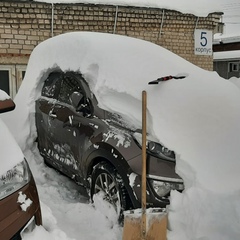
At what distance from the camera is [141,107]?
11.1 feet

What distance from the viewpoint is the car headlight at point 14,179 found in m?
2.36

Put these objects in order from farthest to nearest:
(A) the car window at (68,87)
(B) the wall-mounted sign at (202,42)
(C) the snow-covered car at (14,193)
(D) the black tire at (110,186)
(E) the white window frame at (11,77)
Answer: (B) the wall-mounted sign at (202,42) < (E) the white window frame at (11,77) < (A) the car window at (68,87) < (D) the black tire at (110,186) < (C) the snow-covered car at (14,193)

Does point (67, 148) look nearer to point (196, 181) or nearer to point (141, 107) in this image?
point (141, 107)

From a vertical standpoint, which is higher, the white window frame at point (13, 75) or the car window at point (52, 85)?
the car window at point (52, 85)

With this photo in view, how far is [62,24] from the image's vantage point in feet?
27.8

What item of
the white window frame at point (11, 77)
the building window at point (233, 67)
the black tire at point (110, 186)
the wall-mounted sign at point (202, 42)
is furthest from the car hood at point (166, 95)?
the building window at point (233, 67)

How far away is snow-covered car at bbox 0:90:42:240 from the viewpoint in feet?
7.48

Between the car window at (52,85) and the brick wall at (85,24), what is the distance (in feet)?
11.8

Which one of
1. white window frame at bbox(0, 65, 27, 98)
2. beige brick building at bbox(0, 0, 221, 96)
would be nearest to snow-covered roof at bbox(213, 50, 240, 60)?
beige brick building at bbox(0, 0, 221, 96)

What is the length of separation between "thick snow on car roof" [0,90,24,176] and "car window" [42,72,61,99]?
174 cm

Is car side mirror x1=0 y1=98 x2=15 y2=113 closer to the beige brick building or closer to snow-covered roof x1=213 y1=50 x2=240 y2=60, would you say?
the beige brick building

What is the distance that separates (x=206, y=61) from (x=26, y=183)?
8.88m

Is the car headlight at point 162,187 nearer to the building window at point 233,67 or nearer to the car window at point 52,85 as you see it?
the car window at point 52,85

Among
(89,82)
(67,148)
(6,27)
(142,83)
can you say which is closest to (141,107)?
(142,83)
